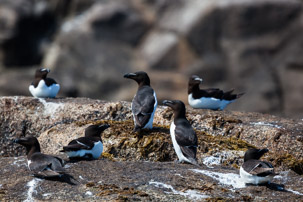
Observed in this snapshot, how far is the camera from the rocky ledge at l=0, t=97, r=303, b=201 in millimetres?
8492

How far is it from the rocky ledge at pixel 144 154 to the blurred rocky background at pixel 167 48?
1272 cm

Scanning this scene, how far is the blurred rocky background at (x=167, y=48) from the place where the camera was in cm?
2744

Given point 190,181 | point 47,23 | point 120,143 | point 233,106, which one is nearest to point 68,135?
point 120,143

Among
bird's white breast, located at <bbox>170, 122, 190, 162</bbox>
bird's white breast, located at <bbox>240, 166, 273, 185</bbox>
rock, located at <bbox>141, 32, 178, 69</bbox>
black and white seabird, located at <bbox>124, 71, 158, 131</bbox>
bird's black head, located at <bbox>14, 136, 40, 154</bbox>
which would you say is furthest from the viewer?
rock, located at <bbox>141, 32, 178, 69</bbox>

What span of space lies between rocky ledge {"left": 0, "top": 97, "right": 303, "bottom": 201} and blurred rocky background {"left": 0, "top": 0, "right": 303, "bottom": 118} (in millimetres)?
12724

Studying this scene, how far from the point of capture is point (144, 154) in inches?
432

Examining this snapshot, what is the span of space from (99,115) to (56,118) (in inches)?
33.5

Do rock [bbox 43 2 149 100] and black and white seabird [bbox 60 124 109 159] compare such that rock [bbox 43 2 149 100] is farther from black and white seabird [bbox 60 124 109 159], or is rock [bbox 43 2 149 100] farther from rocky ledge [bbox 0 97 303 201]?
black and white seabird [bbox 60 124 109 159]

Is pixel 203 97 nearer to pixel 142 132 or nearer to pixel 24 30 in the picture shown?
pixel 142 132

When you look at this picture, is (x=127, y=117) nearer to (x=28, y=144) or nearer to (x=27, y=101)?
(x=27, y=101)

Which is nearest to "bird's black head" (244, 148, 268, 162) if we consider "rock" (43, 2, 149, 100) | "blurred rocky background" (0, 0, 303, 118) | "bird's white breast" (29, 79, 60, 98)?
"bird's white breast" (29, 79, 60, 98)

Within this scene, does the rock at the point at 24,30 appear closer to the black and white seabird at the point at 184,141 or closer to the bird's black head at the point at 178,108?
the bird's black head at the point at 178,108

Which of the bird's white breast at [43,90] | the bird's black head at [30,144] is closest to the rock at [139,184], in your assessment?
the bird's black head at [30,144]

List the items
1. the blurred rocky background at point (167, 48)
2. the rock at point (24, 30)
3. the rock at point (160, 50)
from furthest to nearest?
1. the rock at point (24, 30)
2. the rock at point (160, 50)
3. the blurred rocky background at point (167, 48)
